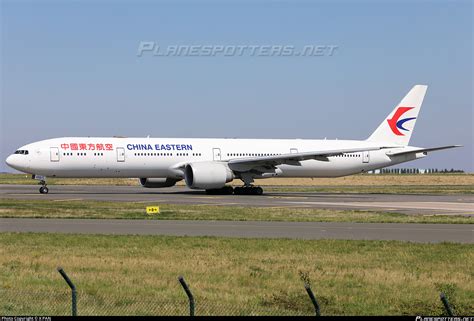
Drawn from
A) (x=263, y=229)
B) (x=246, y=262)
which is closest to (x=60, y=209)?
(x=263, y=229)

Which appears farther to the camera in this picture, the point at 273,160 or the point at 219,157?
the point at 219,157

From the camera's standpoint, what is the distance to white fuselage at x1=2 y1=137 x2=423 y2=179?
166 ft

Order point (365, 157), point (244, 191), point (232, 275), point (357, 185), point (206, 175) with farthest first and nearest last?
point (357, 185)
point (365, 157)
point (244, 191)
point (206, 175)
point (232, 275)

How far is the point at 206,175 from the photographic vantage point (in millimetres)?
50781

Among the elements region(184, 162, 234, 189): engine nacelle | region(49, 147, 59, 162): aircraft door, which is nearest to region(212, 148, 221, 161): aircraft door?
region(184, 162, 234, 189): engine nacelle

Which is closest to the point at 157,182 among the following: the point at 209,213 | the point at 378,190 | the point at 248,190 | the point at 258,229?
the point at 248,190

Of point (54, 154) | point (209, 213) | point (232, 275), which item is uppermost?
point (54, 154)

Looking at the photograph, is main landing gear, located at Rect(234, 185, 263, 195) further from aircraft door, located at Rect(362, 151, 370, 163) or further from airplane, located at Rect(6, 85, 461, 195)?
aircraft door, located at Rect(362, 151, 370, 163)

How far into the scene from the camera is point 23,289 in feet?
48.6

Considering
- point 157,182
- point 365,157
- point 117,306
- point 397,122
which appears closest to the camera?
point 117,306

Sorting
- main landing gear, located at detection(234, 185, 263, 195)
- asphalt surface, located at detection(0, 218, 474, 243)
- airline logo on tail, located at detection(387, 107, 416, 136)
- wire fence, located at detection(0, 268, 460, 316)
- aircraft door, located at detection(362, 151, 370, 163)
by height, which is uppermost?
airline logo on tail, located at detection(387, 107, 416, 136)

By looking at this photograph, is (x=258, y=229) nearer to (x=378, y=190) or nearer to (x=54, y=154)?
(x=54, y=154)

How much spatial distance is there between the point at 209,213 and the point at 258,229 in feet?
24.6

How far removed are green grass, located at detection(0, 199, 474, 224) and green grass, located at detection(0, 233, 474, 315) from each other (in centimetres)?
892
